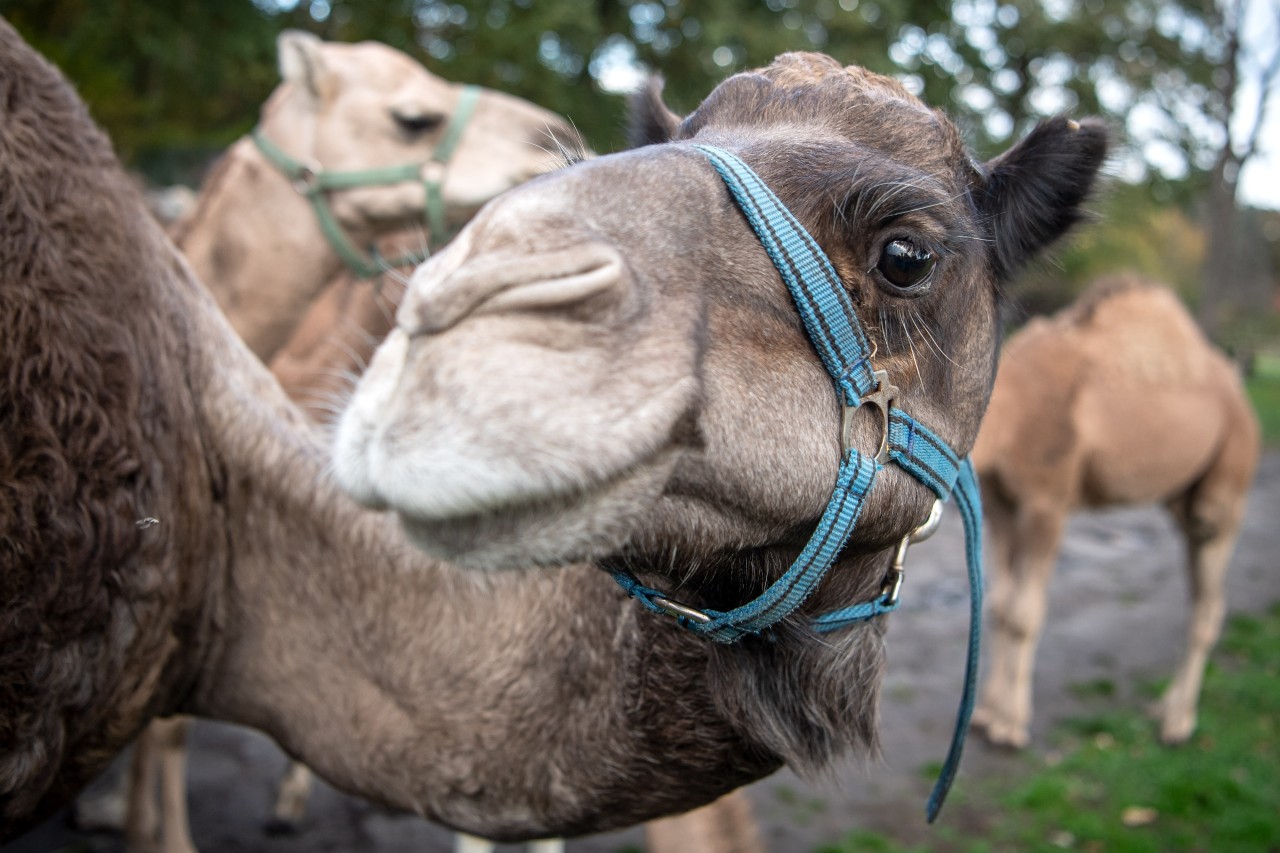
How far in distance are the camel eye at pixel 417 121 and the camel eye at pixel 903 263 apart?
3.45 m

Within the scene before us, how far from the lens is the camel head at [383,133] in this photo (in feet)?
14.0

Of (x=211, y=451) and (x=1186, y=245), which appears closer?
(x=211, y=451)

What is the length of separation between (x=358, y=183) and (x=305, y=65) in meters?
0.56

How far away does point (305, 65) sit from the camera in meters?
4.23

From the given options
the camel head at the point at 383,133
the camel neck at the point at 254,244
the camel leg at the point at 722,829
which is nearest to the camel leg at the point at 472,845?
the camel leg at the point at 722,829

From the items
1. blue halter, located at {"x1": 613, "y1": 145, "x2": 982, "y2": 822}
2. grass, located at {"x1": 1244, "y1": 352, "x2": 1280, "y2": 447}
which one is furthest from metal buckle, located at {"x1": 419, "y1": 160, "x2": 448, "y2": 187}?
grass, located at {"x1": 1244, "y1": 352, "x2": 1280, "y2": 447}

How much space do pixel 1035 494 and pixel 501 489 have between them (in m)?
5.19

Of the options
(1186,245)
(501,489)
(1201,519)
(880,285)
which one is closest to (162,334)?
(501,489)

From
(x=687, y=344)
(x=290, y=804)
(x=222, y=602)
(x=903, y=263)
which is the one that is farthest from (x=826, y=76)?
(x=290, y=804)

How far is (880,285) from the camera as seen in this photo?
1429mm

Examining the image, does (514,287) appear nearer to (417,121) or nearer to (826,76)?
(826,76)

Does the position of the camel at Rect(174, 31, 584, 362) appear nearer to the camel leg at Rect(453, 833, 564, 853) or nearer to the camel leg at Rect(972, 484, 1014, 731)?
the camel leg at Rect(453, 833, 564, 853)

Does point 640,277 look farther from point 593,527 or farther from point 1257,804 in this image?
point 1257,804

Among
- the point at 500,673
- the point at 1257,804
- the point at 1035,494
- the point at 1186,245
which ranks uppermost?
the point at 500,673
